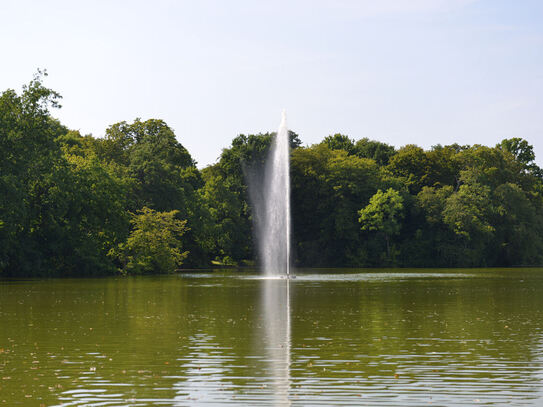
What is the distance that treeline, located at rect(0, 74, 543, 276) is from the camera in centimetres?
6297

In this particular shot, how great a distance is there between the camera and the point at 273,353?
51.9 ft

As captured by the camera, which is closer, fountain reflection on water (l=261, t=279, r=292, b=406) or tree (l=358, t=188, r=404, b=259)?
fountain reflection on water (l=261, t=279, r=292, b=406)

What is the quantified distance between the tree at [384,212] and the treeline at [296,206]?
172 mm

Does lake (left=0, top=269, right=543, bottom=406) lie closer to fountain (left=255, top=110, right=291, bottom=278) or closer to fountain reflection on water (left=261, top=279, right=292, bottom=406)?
fountain reflection on water (left=261, top=279, right=292, bottom=406)

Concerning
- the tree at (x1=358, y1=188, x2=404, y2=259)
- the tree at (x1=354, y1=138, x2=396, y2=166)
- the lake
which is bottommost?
the lake

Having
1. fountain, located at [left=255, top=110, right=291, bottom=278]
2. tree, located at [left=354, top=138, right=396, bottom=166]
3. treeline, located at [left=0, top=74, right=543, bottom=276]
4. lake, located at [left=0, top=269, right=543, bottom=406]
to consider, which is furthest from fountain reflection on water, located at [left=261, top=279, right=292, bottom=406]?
tree, located at [left=354, top=138, right=396, bottom=166]

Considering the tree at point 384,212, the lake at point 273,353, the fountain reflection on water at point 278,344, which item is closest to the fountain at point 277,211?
the tree at point 384,212

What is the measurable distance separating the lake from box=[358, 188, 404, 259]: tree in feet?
218

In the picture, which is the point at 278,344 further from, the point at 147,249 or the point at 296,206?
the point at 296,206

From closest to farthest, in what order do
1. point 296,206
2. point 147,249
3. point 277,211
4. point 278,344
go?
1. point 278,344
2. point 147,249
3. point 277,211
4. point 296,206

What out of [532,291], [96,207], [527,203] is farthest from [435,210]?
[532,291]

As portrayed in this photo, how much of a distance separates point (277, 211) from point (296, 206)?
20718mm

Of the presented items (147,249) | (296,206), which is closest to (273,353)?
(147,249)

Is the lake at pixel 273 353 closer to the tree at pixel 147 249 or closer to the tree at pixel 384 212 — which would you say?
the tree at pixel 147 249
